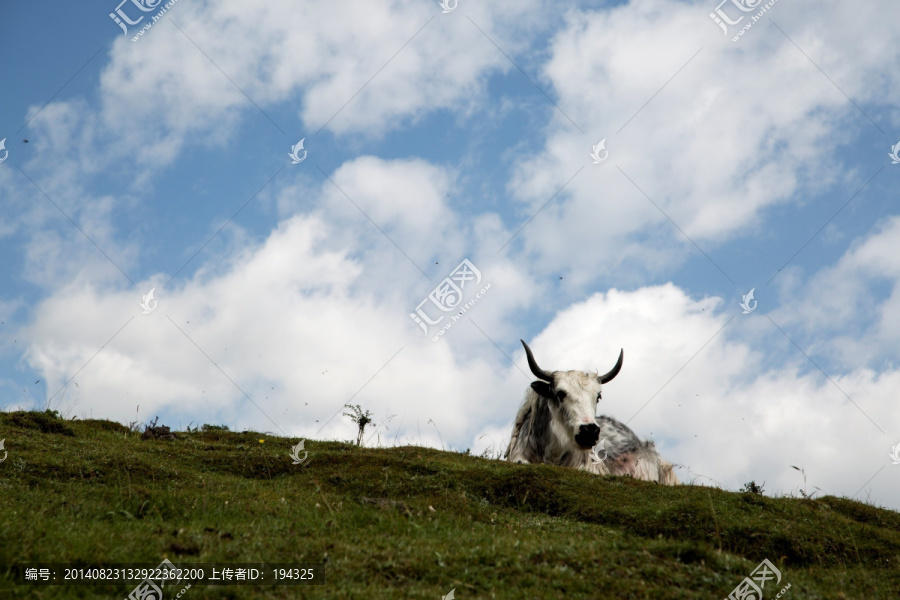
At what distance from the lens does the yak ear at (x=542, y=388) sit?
16.4 metres

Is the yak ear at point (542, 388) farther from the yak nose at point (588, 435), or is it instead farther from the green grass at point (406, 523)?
the green grass at point (406, 523)

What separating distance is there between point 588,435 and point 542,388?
1.92 meters

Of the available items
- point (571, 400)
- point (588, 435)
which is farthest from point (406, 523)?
point (571, 400)

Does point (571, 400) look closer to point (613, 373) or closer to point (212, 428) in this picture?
point (613, 373)

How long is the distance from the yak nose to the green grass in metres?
2.19

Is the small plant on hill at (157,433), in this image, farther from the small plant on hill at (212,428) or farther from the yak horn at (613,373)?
the yak horn at (613,373)

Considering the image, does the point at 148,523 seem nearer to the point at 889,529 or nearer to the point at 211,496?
the point at 211,496

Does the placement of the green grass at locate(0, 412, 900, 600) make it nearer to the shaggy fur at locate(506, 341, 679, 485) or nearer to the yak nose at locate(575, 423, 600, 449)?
the yak nose at locate(575, 423, 600, 449)

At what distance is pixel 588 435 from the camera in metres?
14.8

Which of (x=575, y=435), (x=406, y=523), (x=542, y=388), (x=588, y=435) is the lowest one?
(x=406, y=523)

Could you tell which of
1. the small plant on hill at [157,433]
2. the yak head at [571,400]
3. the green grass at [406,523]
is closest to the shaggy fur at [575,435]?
the yak head at [571,400]

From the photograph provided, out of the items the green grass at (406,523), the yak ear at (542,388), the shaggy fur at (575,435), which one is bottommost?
the green grass at (406,523)

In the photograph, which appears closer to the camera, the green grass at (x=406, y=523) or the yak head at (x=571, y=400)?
the green grass at (x=406, y=523)

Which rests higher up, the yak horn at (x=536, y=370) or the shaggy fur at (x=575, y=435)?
the yak horn at (x=536, y=370)
